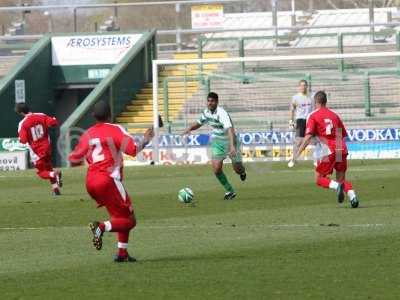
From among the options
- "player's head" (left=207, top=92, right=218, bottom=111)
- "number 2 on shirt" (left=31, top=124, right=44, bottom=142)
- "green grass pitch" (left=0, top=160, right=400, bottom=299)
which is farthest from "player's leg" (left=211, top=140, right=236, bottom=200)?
"number 2 on shirt" (left=31, top=124, right=44, bottom=142)

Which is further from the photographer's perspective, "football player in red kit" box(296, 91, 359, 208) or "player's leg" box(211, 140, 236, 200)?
"player's leg" box(211, 140, 236, 200)

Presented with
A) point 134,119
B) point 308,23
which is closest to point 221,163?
point 134,119

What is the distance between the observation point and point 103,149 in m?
13.5

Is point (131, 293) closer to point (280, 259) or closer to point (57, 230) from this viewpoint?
point (280, 259)

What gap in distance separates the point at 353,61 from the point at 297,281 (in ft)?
96.9

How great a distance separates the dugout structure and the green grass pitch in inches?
643

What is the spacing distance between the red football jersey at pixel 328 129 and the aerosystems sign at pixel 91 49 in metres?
23.3

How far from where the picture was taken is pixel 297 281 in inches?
459

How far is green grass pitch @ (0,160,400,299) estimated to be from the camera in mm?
11430

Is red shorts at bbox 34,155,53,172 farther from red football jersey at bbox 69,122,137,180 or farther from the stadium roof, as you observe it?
the stadium roof

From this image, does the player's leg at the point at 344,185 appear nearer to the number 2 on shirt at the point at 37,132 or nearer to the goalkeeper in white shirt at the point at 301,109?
the number 2 on shirt at the point at 37,132

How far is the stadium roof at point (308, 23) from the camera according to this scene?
142ft

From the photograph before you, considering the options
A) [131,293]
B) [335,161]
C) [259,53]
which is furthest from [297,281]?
[259,53]

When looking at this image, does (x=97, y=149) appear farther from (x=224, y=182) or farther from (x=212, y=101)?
(x=224, y=182)
